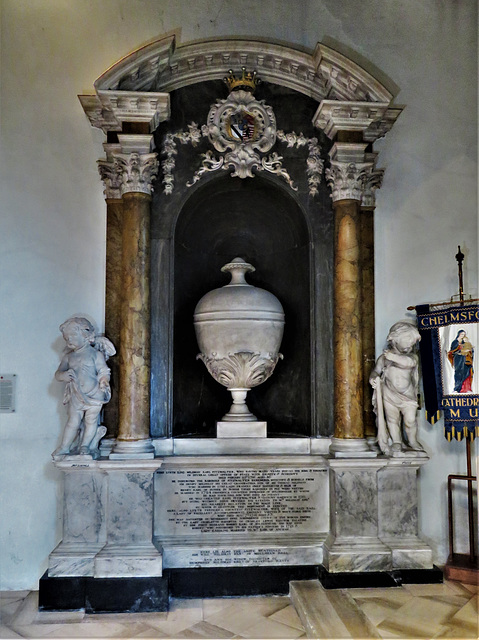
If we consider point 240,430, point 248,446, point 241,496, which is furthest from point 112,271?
point 241,496

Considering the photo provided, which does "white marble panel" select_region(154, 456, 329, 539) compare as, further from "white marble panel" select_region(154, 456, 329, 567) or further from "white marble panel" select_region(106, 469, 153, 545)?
"white marble panel" select_region(106, 469, 153, 545)

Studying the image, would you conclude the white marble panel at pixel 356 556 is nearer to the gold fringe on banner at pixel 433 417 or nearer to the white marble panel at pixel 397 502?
the white marble panel at pixel 397 502

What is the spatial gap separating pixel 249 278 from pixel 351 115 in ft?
4.62

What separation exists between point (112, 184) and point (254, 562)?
2658mm

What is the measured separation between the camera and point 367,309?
4246 mm

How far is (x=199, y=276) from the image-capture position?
4539 millimetres

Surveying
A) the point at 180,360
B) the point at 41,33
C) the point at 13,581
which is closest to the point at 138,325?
the point at 180,360

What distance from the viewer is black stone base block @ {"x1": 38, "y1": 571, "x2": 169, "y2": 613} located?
3461mm

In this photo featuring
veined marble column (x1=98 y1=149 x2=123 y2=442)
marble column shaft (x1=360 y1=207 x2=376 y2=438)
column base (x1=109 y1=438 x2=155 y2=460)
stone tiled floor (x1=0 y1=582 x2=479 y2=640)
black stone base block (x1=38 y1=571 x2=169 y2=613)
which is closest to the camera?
stone tiled floor (x1=0 y1=582 x2=479 y2=640)

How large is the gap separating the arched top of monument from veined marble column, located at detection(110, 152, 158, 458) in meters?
0.52

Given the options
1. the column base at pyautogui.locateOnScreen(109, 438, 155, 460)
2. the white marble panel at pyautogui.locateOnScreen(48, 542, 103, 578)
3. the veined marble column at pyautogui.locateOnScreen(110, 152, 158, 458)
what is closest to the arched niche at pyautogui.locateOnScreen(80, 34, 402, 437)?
the veined marble column at pyautogui.locateOnScreen(110, 152, 158, 458)

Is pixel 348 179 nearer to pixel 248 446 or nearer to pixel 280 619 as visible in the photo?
pixel 248 446

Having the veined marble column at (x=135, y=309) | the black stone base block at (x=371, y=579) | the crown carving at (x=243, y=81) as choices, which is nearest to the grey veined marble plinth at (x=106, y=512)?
the veined marble column at (x=135, y=309)

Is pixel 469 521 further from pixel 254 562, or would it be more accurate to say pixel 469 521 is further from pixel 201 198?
pixel 201 198
